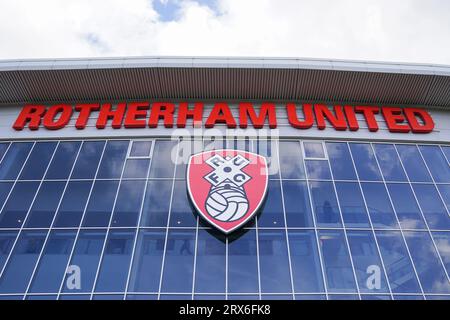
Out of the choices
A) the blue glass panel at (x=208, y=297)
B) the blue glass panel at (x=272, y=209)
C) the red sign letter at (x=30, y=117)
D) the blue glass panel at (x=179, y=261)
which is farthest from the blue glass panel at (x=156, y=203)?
the red sign letter at (x=30, y=117)

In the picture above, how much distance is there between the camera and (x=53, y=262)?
1294cm

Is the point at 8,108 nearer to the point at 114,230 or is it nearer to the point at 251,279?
the point at 114,230

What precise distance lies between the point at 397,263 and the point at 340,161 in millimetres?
5005

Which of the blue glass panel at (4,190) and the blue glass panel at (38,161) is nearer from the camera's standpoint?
the blue glass panel at (4,190)

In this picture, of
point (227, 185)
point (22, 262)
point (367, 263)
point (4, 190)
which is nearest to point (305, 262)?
point (367, 263)

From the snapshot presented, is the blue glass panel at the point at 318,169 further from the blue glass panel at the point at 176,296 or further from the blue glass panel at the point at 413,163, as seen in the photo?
the blue glass panel at the point at 176,296

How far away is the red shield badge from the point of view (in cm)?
1382

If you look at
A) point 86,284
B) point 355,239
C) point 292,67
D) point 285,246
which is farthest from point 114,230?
point 292,67

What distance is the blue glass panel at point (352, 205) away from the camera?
14.2 meters

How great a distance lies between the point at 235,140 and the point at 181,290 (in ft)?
24.3

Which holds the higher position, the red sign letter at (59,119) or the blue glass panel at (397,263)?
the red sign letter at (59,119)

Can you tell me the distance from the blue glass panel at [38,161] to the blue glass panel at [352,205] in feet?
43.1

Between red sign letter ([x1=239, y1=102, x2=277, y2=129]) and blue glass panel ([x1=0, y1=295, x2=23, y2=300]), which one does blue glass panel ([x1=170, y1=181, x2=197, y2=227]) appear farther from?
blue glass panel ([x1=0, y1=295, x2=23, y2=300])

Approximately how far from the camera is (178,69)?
17.4 metres
